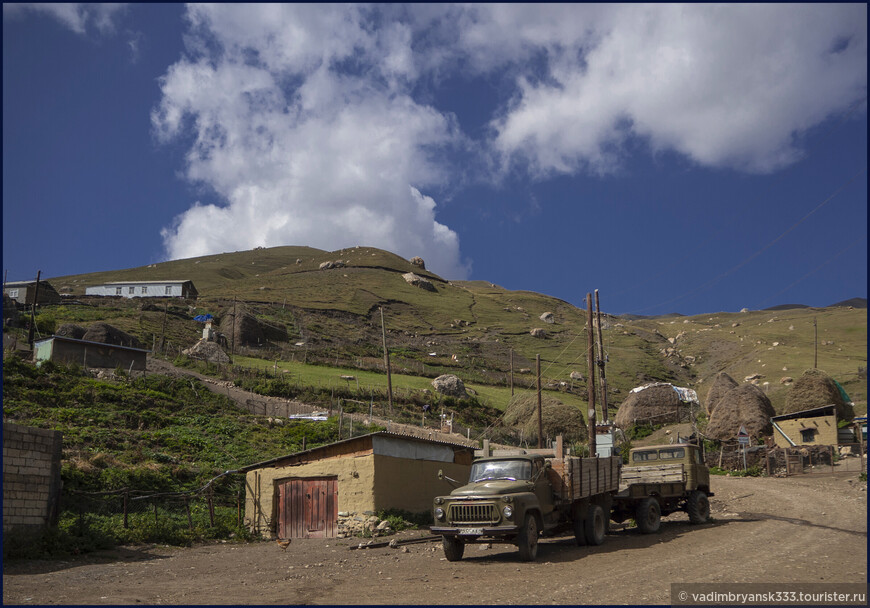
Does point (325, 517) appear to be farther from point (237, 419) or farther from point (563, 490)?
point (237, 419)

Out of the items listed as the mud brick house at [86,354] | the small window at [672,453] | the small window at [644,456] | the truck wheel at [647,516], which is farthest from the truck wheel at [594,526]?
the mud brick house at [86,354]

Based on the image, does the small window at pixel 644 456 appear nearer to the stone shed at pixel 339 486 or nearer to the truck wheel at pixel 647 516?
the truck wheel at pixel 647 516

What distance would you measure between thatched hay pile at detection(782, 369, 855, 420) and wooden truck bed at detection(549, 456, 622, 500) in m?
27.2

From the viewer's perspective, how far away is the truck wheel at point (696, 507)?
1894 cm

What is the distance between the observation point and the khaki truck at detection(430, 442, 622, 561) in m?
13.2

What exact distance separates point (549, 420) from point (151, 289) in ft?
279

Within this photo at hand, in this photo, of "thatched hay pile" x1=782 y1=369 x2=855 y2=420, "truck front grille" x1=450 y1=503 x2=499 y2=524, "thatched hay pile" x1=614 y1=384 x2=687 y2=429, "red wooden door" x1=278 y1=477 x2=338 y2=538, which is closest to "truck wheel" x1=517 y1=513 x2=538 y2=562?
"truck front grille" x1=450 y1=503 x2=499 y2=524

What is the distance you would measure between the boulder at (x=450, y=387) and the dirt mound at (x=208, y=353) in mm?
19091

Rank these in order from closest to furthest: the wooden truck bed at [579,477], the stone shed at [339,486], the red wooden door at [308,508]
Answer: the wooden truck bed at [579,477] → the stone shed at [339,486] → the red wooden door at [308,508]

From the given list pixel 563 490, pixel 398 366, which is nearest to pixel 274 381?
pixel 398 366

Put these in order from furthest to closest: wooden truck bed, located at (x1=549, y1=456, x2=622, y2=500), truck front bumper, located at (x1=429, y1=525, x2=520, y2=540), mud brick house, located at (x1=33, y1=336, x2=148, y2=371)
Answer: mud brick house, located at (x1=33, y1=336, x2=148, y2=371), wooden truck bed, located at (x1=549, y1=456, x2=622, y2=500), truck front bumper, located at (x1=429, y1=525, x2=520, y2=540)

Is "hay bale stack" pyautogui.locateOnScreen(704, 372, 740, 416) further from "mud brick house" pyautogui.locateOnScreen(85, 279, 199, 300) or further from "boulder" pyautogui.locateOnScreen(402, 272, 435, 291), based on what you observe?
"boulder" pyautogui.locateOnScreen(402, 272, 435, 291)

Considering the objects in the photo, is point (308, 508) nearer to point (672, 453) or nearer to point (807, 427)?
point (672, 453)

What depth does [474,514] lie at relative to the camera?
44.1 feet
